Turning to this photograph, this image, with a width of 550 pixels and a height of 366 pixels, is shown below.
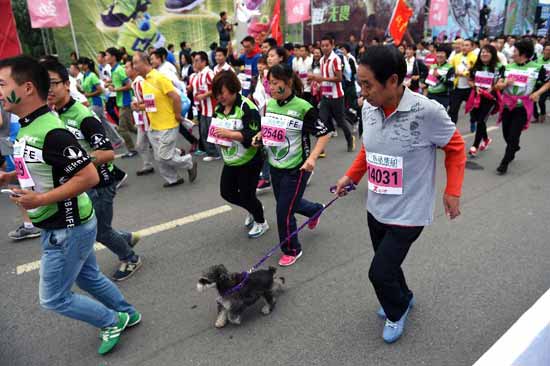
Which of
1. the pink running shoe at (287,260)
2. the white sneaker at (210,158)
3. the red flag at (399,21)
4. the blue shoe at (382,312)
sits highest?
the red flag at (399,21)

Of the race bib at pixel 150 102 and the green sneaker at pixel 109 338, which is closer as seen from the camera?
the green sneaker at pixel 109 338

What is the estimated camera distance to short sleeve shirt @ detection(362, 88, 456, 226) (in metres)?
2.29

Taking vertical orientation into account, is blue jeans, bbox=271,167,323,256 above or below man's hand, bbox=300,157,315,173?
below

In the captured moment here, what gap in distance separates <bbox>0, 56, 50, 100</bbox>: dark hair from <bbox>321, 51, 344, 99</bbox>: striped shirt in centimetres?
595

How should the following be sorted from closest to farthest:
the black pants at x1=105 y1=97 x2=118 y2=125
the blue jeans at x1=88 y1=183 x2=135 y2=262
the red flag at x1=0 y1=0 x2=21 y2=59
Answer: the blue jeans at x1=88 y1=183 x2=135 y2=262 < the black pants at x1=105 y1=97 x2=118 y2=125 < the red flag at x1=0 y1=0 x2=21 y2=59

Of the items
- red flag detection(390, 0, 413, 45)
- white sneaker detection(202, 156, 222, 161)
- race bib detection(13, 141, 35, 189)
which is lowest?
white sneaker detection(202, 156, 222, 161)

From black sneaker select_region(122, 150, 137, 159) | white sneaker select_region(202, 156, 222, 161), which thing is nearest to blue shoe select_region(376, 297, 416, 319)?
white sneaker select_region(202, 156, 222, 161)

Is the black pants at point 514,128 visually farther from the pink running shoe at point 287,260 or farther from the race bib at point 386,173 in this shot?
the race bib at point 386,173

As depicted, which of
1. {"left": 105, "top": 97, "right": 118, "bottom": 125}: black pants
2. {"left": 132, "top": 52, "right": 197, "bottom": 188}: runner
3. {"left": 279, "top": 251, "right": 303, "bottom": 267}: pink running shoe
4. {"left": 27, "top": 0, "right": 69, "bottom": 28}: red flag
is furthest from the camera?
{"left": 27, "top": 0, "right": 69, "bottom": 28}: red flag

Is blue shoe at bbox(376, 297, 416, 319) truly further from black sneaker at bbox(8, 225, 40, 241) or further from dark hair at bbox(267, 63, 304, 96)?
black sneaker at bbox(8, 225, 40, 241)

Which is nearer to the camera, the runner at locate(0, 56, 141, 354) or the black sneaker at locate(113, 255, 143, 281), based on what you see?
the runner at locate(0, 56, 141, 354)

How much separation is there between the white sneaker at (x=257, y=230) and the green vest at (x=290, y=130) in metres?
0.98

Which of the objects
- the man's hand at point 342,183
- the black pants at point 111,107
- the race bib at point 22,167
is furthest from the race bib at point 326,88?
the race bib at point 22,167

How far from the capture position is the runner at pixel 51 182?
219 centimetres
